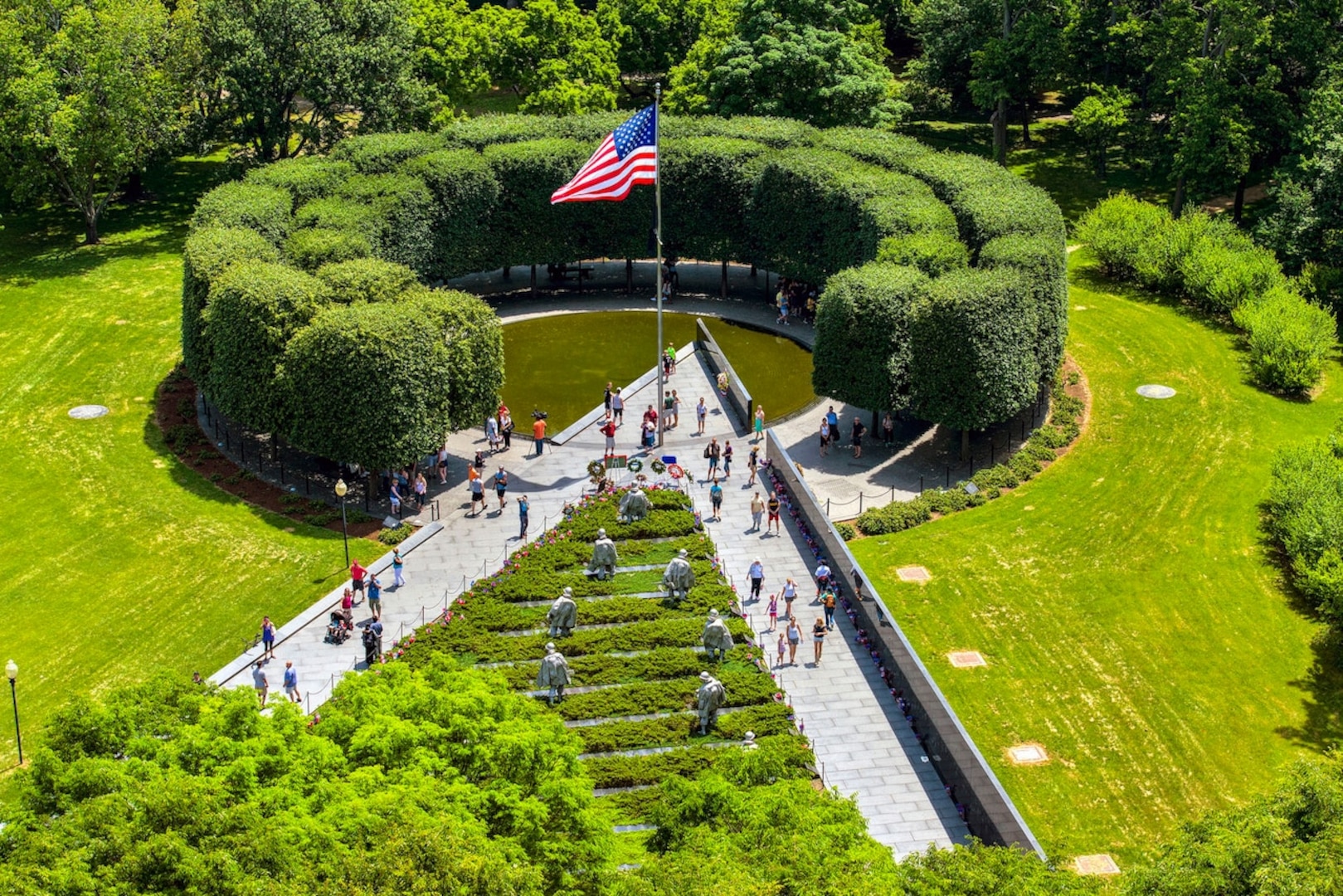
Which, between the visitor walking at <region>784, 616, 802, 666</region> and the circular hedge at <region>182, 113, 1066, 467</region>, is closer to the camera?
the visitor walking at <region>784, 616, 802, 666</region>

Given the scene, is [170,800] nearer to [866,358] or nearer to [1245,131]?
[866,358]

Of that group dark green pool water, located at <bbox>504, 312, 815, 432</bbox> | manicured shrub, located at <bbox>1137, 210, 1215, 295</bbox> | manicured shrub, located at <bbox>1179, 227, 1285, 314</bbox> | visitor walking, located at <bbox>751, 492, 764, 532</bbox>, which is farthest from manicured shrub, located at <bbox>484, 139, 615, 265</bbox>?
manicured shrub, located at <bbox>1179, 227, 1285, 314</bbox>

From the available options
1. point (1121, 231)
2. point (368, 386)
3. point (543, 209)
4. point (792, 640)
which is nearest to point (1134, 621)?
point (792, 640)

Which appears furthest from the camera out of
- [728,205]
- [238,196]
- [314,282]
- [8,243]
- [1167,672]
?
[8,243]

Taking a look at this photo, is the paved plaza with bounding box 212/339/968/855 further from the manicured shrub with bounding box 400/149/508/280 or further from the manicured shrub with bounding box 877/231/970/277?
the manicured shrub with bounding box 400/149/508/280

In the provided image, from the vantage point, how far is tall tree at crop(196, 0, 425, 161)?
3585 inches

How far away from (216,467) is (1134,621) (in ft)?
125

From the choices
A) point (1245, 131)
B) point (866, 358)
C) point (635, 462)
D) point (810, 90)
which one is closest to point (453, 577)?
point (635, 462)

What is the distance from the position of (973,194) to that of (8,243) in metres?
55.4

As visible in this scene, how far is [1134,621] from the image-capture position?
5722cm

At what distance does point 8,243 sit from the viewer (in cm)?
9244

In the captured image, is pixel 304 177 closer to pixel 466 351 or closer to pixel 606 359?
pixel 606 359

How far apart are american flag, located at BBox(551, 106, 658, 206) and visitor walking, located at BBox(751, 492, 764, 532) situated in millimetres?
13710

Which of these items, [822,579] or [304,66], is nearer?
[822,579]
